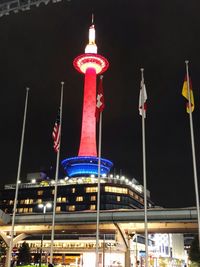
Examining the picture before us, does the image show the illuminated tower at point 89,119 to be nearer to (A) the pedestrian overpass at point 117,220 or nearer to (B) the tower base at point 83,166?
(B) the tower base at point 83,166

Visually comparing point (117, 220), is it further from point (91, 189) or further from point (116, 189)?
point (91, 189)

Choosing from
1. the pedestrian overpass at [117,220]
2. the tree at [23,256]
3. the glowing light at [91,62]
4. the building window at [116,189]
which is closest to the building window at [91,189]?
the building window at [116,189]

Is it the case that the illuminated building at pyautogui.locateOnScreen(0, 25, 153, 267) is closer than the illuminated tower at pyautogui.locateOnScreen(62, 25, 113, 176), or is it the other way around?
the illuminated building at pyautogui.locateOnScreen(0, 25, 153, 267)

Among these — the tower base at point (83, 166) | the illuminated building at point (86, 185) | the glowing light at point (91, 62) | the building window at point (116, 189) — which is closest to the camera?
the building window at point (116, 189)

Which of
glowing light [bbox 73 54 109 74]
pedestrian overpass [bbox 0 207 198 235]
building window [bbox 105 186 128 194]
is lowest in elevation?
pedestrian overpass [bbox 0 207 198 235]

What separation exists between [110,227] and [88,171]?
87.6 m

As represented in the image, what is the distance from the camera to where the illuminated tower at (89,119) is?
14750 centimetres

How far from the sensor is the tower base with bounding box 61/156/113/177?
146500 millimetres

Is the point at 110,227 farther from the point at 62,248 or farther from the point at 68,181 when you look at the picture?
the point at 68,181

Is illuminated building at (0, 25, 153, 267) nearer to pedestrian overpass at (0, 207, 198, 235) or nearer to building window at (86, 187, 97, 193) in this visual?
building window at (86, 187, 97, 193)

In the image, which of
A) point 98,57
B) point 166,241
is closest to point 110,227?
point 98,57

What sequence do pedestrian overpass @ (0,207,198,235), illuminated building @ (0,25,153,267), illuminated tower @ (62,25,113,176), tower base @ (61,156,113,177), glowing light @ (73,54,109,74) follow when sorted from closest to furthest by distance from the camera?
pedestrian overpass @ (0,207,198,235) < illuminated building @ (0,25,153,267) < tower base @ (61,156,113,177) < illuminated tower @ (62,25,113,176) < glowing light @ (73,54,109,74)

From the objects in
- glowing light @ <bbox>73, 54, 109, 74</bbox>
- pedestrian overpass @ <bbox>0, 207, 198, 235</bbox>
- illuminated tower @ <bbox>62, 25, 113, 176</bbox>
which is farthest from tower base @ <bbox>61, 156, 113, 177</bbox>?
pedestrian overpass @ <bbox>0, 207, 198, 235</bbox>

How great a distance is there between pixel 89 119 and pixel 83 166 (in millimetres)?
18093
